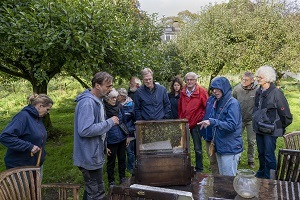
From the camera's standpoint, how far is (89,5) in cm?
516

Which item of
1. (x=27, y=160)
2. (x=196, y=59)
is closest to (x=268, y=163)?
(x=27, y=160)

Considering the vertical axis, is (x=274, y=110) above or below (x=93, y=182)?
above

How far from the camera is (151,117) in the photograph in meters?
4.64

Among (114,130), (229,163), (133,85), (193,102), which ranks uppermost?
(133,85)

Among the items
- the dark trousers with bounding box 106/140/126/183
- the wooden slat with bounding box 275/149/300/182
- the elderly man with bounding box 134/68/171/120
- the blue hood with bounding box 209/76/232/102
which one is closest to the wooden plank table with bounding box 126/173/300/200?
the wooden slat with bounding box 275/149/300/182

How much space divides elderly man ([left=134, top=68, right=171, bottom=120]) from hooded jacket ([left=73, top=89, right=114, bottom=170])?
162 cm

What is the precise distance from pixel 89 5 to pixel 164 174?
366 cm

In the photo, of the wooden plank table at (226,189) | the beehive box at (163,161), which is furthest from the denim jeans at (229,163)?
the beehive box at (163,161)

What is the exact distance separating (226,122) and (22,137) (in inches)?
92.4

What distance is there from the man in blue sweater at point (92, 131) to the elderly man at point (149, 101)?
1.60 metres

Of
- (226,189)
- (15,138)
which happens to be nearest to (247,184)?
(226,189)

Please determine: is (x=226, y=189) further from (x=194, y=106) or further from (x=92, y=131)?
(x=194, y=106)

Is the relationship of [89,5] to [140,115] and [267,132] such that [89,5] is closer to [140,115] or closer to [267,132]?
[140,115]

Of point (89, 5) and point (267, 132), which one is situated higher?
point (89, 5)
